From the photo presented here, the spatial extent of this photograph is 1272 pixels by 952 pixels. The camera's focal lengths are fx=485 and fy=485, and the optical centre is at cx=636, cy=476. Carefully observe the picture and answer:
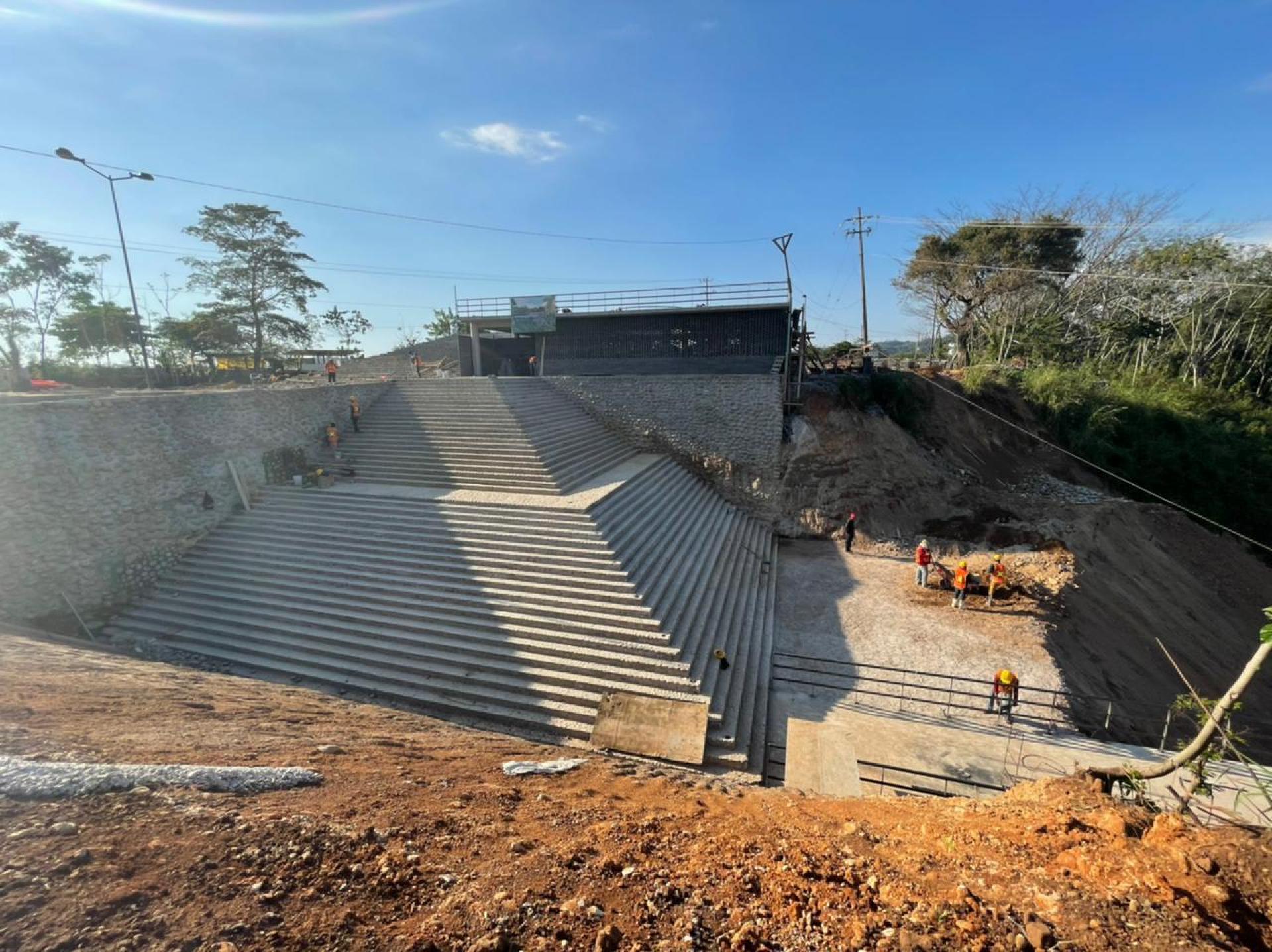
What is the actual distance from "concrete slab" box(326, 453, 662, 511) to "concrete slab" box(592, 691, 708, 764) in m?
4.17

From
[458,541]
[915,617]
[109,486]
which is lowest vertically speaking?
[915,617]

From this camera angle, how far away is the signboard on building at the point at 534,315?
1859cm

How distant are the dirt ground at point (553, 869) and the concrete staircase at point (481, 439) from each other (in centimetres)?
783

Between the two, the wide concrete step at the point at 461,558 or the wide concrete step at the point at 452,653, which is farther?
the wide concrete step at the point at 461,558

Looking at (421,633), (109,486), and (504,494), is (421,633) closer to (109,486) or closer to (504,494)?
(504,494)

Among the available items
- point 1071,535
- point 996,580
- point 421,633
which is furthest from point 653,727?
point 1071,535

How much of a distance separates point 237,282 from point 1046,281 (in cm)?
3901

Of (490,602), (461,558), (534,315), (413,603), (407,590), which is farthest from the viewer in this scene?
(534,315)

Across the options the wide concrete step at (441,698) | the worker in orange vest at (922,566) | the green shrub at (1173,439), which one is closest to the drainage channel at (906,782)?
the wide concrete step at (441,698)

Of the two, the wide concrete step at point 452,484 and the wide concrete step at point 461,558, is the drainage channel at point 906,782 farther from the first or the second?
the wide concrete step at point 452,484

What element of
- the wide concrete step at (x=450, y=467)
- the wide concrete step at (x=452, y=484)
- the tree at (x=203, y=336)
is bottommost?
the wide concrete step at (x=452, y=484)

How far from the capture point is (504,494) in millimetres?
11055

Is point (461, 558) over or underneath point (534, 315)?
underneath

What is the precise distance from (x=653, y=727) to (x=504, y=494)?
6423 millimetres
